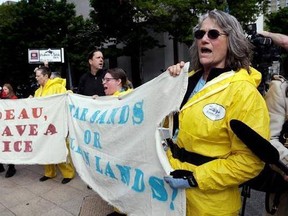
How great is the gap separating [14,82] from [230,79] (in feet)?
69.0

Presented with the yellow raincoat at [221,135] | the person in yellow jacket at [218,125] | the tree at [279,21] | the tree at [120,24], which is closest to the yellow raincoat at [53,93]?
the person in yellow jacket at [218,125]

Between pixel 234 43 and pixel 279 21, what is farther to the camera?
pixel 279 21

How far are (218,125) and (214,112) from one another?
0.07m

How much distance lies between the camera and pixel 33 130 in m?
4.96

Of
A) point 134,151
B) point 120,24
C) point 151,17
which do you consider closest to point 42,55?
point 134,151

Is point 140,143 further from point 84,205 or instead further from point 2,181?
point 2,181

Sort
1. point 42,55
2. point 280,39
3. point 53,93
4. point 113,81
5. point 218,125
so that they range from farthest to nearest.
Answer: point 42,55, point 53,93, point 113,81, point 280,39, point 218,125

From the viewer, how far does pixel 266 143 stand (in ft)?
5.38

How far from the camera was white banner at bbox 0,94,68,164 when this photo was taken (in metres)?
4.79

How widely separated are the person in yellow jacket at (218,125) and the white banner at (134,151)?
0.44ft

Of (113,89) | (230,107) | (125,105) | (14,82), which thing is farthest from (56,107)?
(14,82)

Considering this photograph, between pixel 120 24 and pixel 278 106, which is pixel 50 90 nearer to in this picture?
pixel 278 106

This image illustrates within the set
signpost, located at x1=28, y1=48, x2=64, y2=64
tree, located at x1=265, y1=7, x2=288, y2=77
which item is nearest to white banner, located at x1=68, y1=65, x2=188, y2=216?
signpost, located at x1=28, y1=48, x2=64, y2=64

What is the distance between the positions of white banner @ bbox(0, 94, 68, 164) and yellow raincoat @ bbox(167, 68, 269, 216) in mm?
3189
